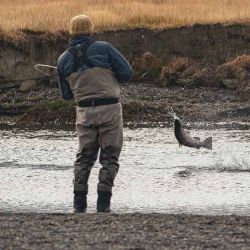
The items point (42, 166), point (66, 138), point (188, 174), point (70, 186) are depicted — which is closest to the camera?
point (70, 186)

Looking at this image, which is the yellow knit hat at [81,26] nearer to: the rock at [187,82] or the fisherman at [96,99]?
the fisherman at [96,99]

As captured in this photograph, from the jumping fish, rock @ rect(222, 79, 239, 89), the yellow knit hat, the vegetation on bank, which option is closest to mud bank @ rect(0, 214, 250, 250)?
→ the yellow knit hat

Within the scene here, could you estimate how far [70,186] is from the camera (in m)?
12.7

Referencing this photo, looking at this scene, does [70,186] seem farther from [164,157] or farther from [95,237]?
[95,237]

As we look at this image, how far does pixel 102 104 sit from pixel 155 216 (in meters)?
1.40

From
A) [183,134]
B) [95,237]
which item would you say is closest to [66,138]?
[183,134]

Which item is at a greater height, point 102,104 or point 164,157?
point 102,104

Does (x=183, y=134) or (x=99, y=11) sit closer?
(x=183, y=134)

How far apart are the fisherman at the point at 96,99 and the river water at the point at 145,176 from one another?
76 centimetres

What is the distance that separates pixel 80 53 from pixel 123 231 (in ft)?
8.54

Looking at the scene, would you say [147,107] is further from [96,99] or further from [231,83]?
[96,99]

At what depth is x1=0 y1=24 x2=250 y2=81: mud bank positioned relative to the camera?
1145 inches

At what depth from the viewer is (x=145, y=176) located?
13672mm

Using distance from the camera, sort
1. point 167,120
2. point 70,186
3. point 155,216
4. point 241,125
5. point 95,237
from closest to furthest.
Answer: point 95,237, point 155,216, point 70,186, point 241,125, point 167,120
